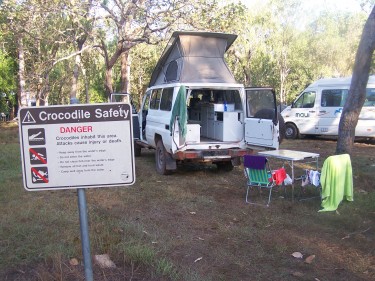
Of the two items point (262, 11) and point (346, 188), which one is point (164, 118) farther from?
point (262, 11)

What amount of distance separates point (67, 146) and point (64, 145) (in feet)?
0.06

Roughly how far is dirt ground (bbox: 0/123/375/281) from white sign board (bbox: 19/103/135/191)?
1.32 meters

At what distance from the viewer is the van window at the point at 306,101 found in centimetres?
1556

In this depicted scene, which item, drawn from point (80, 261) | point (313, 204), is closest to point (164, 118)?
point (313, 204)

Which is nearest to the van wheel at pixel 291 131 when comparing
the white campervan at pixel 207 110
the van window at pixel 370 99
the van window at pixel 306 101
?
the van window at pixel 306 101

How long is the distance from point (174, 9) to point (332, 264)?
10.2 m

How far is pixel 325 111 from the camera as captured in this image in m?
15.1

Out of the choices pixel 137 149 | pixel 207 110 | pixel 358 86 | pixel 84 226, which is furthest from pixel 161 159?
pixel 84 226

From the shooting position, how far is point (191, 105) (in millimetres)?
10078

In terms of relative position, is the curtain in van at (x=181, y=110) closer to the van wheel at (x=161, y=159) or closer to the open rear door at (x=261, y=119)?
the van wheel at (x=161, y=159)

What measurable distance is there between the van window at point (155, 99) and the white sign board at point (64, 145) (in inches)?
277

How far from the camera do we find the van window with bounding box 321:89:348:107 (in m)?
14.7

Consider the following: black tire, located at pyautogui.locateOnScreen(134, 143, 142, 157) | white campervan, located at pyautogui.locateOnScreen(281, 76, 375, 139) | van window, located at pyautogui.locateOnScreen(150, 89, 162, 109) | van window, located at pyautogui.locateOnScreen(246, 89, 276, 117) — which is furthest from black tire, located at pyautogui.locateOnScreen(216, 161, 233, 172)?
white campervan, located at pyautogui.locateOnScreen(281, 76, 375, 139)

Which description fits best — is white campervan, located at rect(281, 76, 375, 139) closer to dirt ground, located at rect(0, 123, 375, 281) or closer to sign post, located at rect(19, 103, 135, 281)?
dirt ground, located at rect(0, 123, 375, 281)
